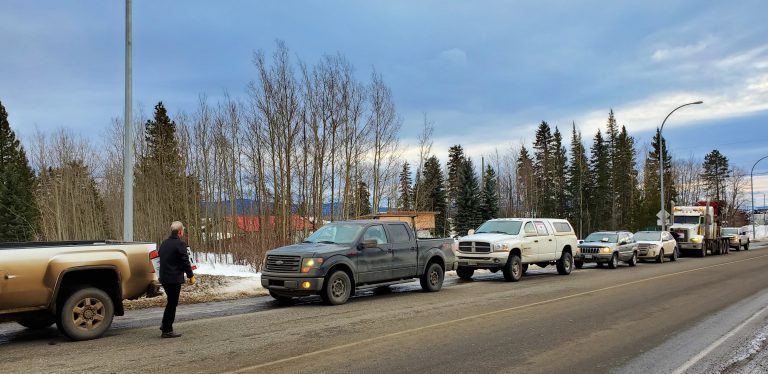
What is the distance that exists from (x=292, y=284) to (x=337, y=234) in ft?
6.75

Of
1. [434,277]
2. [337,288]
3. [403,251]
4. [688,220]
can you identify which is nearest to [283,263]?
[337,288]

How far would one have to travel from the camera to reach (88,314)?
834cm

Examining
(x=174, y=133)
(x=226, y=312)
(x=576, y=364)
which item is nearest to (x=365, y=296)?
(x=226, y=312)

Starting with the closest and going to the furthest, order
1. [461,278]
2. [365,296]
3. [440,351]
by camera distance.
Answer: [440,351]
[365,296]
[461,278]

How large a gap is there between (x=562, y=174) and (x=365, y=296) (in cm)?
7201

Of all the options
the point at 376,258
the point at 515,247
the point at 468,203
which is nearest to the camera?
the point at 376,258

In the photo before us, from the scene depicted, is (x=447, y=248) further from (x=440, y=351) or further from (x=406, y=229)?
(x=440, y=351)

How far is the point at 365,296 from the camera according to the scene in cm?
1420

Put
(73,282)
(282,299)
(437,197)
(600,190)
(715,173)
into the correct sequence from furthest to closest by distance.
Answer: (715,173), (600,190), (437,197), (282,299), (73,282)

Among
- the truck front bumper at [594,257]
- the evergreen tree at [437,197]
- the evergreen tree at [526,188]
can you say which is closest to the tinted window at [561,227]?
the truck front bumper at [594,257]

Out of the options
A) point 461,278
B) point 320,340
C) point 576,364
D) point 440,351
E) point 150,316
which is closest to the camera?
point 576,364

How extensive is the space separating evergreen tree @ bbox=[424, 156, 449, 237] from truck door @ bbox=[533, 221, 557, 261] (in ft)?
157

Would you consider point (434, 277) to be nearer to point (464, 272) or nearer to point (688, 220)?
point (464, 272)

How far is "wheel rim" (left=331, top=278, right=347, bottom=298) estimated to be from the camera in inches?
484
